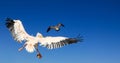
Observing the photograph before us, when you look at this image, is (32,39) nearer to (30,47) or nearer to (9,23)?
(30,47)

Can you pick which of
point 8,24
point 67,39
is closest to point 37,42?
point 67,39

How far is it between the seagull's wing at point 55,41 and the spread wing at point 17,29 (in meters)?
1.38

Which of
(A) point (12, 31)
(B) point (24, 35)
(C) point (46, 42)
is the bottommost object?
(C) point (46, 42)

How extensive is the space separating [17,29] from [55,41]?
12.3ft

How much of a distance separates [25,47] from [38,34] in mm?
1403

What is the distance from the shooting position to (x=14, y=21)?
19.7 meters

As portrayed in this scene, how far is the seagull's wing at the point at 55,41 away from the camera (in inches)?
598

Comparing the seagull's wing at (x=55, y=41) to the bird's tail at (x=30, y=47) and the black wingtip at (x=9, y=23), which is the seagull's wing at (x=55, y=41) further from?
the black wingtip at (x=9, y=23)

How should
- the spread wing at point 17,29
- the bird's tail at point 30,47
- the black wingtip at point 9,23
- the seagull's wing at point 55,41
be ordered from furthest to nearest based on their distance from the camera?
the black wingtip at point 9,23
the spread wing at point 17,29
the seagull's wing at point 55,41
the bird's tail at point 30,47

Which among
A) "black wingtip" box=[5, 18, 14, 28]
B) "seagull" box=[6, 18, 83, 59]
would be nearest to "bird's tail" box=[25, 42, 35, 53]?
"seagull" box=[6, 18, 83, 59]

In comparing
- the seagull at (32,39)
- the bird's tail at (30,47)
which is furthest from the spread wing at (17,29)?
the bird's tail at (30,47)

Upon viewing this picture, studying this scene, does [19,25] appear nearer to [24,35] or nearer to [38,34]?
[24,35]

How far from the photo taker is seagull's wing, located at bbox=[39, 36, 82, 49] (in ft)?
49.8

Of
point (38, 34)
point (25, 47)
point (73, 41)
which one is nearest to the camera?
point (25, 47)
